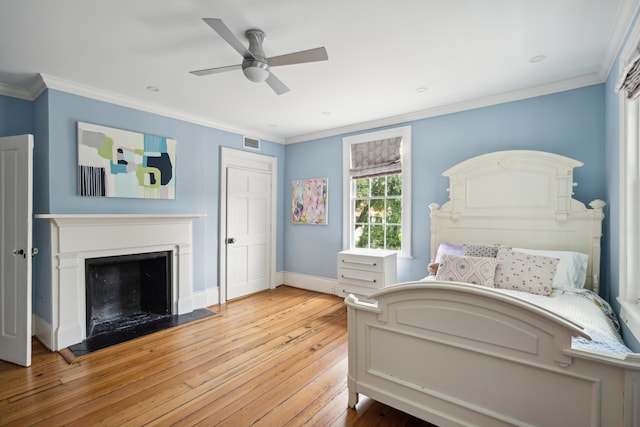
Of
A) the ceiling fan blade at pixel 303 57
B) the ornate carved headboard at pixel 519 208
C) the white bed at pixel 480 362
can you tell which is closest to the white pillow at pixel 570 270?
the ornate carved headboard at pixel 519 208

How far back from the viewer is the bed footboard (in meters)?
1.29

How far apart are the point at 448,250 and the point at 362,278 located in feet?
3.76

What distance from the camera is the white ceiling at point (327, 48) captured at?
6.21 ft

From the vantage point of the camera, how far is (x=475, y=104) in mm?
3426

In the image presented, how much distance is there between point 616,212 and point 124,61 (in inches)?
164

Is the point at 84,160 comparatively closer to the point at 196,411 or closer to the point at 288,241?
the point at 196,411

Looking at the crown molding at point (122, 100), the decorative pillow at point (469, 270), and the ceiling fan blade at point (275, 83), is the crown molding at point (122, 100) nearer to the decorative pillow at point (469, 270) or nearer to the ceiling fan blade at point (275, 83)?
the ceiling fan blade at point (275, 83)

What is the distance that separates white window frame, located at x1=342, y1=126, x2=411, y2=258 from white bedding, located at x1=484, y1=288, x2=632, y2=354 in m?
1.65

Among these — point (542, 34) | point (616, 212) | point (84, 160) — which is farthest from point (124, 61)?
point (616, 212)

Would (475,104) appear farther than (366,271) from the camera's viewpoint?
No

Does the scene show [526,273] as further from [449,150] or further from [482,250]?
[449,150]

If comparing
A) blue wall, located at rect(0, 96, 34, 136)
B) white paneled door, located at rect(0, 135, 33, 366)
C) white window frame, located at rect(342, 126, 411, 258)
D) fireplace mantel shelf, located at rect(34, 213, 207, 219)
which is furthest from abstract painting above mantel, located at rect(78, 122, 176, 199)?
white window frame, located at rect(342, 126, 411, 258)

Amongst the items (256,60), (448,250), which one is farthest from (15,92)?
(448,250)

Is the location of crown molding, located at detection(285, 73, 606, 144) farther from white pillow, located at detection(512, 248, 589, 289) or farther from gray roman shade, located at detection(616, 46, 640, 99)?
white pillow, located at detection(512, 248, 589, 289)
